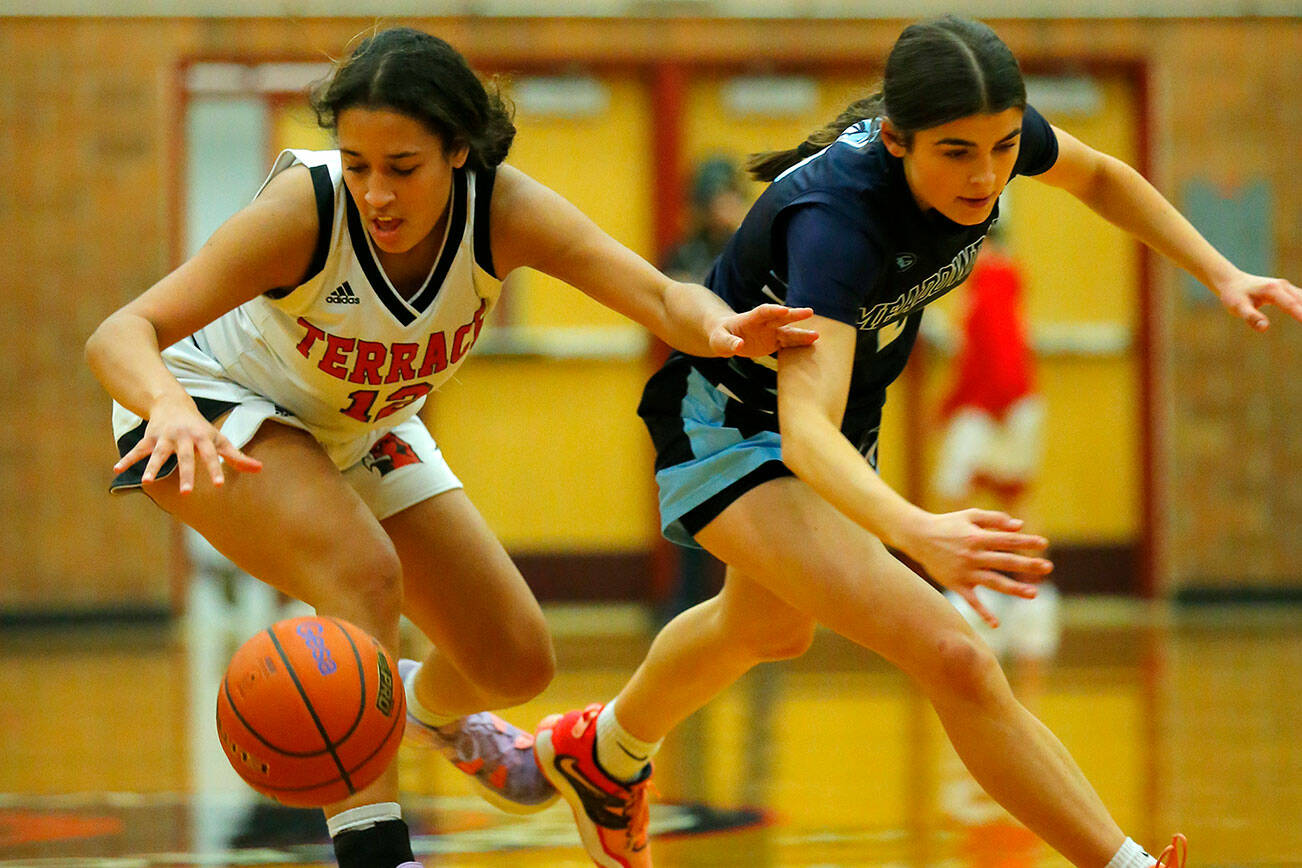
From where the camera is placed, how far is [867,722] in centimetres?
525

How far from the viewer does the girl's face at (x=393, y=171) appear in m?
2.62

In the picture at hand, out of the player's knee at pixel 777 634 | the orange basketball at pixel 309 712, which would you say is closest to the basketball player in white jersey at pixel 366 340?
the orange basketball at pixel 309 712

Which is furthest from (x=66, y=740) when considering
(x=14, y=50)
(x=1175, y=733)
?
(x=14, y=50)

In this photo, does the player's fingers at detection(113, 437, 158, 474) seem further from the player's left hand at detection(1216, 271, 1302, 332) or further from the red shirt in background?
the red shirt in background

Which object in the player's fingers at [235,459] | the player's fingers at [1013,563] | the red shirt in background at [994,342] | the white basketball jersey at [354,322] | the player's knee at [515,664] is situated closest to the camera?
the player's fingers at [1013,563]

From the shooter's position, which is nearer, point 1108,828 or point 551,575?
point 1108,828

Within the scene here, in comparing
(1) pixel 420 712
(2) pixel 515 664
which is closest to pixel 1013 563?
(2) pixel 515 664

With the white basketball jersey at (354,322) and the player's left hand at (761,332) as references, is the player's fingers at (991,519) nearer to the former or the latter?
the player's left hand at (761,332)

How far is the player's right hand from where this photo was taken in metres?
2.07

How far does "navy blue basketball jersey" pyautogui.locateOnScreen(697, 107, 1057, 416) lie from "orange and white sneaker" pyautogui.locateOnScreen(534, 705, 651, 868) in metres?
0.85

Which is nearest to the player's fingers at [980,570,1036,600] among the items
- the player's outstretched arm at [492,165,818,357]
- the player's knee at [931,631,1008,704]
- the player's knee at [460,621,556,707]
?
the player's knee at [931,631,1008,704]

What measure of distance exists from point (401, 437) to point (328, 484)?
0.48 metres

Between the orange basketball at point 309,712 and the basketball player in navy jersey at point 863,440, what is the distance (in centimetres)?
68

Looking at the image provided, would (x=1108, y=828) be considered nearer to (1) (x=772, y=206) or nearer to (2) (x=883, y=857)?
(2) (x=883, y=857)
